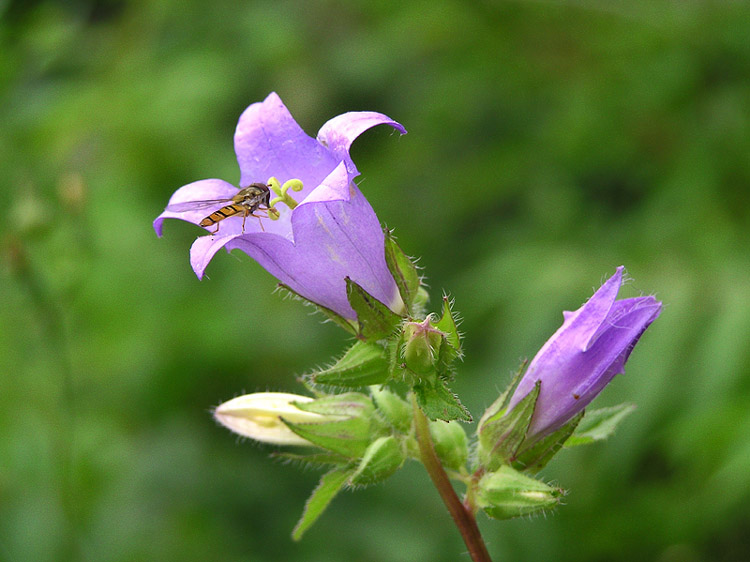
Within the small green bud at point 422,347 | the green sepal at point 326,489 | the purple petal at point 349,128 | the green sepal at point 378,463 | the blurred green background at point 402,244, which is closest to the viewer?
the purple petal at point 349,128

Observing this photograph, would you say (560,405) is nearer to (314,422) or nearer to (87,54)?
(314,422)

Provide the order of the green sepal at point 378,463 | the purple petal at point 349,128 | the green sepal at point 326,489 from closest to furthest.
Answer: the purple petal at point 349,128 → the green sepal at point 378,463 → the green sepal at point 326,489

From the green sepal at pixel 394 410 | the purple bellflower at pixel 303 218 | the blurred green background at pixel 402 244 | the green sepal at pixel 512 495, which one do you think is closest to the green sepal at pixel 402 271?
the purple bellflower at pixel 303 218

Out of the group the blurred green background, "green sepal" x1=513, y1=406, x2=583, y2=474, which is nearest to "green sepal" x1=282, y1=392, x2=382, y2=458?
"green sepal" x1=513, y1=406, x2=583, y2=474

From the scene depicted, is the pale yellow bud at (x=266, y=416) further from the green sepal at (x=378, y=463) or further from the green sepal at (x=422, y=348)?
the green sepal at (x=422, y=348)

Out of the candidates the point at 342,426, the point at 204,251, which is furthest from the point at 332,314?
the point at 204,251

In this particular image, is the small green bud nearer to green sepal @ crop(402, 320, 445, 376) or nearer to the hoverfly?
green sepal @ crop(402, 320, 445, 376)

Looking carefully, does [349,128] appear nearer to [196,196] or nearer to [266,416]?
[196,196]
